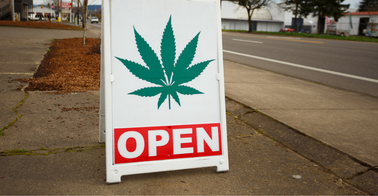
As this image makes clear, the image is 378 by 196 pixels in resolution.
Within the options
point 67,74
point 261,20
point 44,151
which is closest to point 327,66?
point 67,74

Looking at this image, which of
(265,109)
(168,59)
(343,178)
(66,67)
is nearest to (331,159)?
(343,178)

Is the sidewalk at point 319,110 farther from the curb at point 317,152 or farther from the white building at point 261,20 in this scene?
the white building at point 261,20

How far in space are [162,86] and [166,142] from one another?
51cm

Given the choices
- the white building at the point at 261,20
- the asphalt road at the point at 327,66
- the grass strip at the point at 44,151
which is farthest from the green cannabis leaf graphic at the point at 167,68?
the white building at the point at 261,20

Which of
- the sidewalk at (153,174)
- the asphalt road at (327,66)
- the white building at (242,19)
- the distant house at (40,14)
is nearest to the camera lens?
the sidewalk at (153,174)

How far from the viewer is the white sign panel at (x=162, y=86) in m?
2.75

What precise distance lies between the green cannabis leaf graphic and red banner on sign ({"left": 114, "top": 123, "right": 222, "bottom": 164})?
0.90 ft

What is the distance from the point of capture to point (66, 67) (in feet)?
26.3

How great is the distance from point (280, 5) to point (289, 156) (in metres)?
52.2

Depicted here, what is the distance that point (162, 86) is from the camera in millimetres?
2867

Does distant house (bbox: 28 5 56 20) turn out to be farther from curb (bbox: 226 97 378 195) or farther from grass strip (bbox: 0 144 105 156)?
curb (bbox: 226 97 378 195)

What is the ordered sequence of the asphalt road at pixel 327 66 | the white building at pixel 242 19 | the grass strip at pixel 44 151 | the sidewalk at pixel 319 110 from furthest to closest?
the white building at pixel 242 19
the asphalt road at pixel 327 66
the sidewalk at pixel 319 110
the grass strip at pixel 44 151

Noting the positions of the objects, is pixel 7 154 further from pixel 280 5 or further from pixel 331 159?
pixel 280 5

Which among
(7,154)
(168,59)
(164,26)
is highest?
(164,26)
